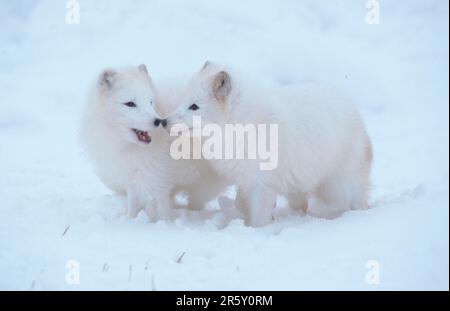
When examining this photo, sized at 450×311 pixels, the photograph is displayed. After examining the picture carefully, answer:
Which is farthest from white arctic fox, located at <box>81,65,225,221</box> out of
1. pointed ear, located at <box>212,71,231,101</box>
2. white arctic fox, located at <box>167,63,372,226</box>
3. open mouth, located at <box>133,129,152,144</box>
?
pointed ear, located at <box>212,71,231,101</box>

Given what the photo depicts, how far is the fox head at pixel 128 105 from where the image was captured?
506cm

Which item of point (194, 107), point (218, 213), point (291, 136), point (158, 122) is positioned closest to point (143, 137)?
point (158, 122)

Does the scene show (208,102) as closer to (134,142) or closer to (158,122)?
(158,122)

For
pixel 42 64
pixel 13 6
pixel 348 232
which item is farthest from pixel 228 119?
pixel 13 6

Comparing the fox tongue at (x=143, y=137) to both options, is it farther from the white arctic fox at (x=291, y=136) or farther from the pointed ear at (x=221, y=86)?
the pointed ear at (x=221, y=86)

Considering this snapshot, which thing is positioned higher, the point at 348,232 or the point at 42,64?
the point at 42,64

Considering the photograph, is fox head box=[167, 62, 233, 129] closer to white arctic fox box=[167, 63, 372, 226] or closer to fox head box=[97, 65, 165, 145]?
white arctic fox box=[167, 63, 372, 226]

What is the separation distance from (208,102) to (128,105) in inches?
29.7

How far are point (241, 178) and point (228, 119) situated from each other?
57 centimetres

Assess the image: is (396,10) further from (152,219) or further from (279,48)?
(152,219)

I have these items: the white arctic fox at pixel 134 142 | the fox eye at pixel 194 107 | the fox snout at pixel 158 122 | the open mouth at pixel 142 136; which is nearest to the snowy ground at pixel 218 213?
the white arctic fox at pixel 134 142
